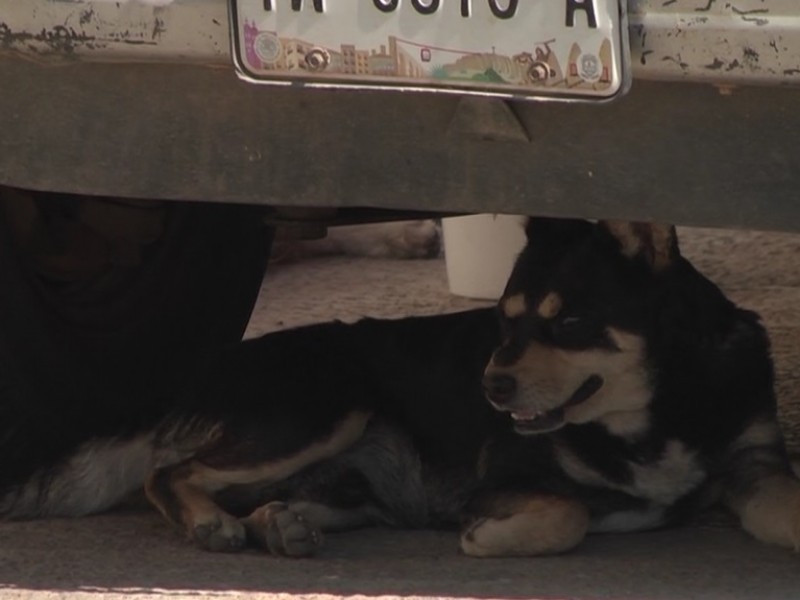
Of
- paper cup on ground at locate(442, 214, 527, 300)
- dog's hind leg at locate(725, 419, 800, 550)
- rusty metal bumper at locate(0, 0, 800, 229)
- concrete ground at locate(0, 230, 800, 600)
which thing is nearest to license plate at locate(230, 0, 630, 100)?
rusty metal bumper at locate(0, 0, 800, 229)

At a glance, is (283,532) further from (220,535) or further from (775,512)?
(775,512)

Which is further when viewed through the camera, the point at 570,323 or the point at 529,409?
the point at 570,323

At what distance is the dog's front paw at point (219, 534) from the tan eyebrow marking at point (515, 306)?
80cm

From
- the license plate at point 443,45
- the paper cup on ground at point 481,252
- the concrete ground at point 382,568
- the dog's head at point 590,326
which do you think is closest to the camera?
the license plate at point 443,45

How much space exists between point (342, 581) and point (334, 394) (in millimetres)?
938

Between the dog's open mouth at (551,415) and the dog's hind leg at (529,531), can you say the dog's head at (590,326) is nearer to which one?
the dog's open mouth at (551,415)

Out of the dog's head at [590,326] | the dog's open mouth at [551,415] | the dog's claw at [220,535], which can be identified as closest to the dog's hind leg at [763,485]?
the dog's head at [590,326]

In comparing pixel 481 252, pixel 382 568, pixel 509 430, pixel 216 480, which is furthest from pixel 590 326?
pixel 481 252

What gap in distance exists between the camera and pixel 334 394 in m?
4.17

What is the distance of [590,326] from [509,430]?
35 centimetres

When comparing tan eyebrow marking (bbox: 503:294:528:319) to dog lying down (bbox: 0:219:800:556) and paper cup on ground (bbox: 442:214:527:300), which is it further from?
paper cup on ground (bbox: 442:214:527:300)

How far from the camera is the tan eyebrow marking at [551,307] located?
3863 millimetres

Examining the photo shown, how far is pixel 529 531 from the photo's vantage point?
3621 millimetres

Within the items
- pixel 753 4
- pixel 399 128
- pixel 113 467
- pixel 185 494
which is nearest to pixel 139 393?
pixel 113 467
